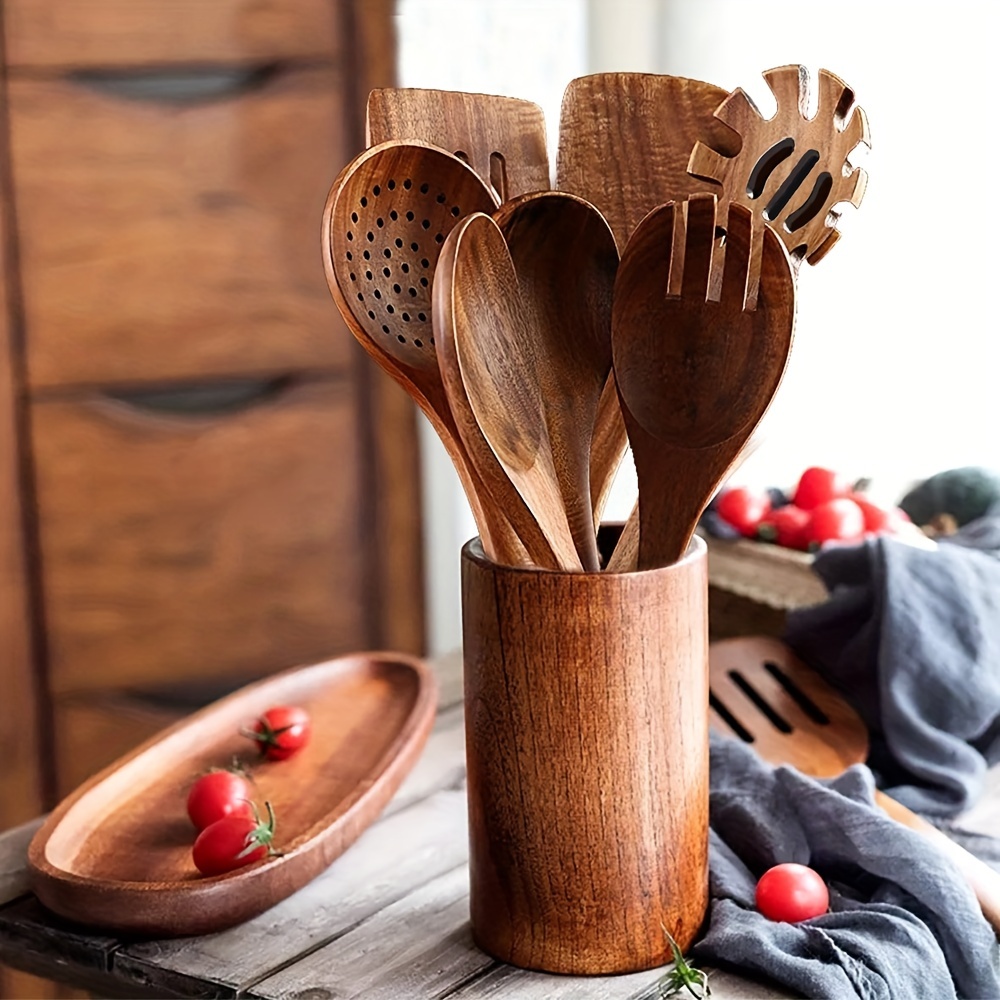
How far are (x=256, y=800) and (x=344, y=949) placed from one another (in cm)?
20

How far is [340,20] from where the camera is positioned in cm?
229

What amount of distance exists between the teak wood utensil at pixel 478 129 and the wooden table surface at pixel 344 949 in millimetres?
436

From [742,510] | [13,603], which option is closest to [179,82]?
[13,603]

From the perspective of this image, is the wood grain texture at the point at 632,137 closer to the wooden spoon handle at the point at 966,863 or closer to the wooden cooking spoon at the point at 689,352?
the wooden cooking spoon at the point at 689,352

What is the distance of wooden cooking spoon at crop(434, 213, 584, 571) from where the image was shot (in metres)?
0.72

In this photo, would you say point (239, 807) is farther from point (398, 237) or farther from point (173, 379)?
point (173, 379)

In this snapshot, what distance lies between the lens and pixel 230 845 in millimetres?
898

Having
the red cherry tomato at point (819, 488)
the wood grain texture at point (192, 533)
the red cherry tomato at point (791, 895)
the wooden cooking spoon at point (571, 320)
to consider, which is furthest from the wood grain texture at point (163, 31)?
the red cherry tomato at point (791, 895)

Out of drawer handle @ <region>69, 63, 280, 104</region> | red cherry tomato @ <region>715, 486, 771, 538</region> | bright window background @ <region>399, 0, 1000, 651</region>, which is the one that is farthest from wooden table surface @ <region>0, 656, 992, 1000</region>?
drawer handle @ <region>69, 63, 280, 104</region>

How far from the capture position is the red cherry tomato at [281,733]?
3.60 feet

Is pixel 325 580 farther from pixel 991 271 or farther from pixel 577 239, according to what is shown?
pixel 577 239

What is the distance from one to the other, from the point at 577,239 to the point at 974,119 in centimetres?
126

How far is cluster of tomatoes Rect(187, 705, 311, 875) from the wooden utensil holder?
0.15 meters

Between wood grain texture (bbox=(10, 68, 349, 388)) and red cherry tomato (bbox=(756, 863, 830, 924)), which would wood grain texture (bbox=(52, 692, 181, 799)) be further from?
red cherry tomato (bbox=(756, 863, 830, 924))
